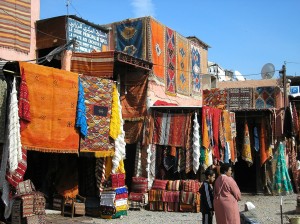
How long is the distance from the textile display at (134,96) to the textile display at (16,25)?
2907mm

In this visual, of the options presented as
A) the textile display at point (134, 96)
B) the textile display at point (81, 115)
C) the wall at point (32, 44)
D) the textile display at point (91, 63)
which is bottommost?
the textile display at point (81, 115)

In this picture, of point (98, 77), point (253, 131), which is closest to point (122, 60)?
point (98, 77)

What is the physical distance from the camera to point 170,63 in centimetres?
1455

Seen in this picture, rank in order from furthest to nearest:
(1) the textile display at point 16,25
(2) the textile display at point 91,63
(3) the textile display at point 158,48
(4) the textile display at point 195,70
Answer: (4) the textile display at point 195,70, (3) the textile display at point 158,48, (1) the textile display at point 16,25, (2) the textile display at point 91,63

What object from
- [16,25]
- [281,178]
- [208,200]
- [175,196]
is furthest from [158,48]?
[208,200]

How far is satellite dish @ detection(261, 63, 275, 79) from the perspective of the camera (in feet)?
75.4

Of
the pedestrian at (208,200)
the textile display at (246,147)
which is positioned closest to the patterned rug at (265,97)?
the textile display at (246,147)

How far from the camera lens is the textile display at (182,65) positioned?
1515 cm

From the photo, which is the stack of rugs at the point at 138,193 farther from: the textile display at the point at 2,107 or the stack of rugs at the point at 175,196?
the textile display at the point at 2,107

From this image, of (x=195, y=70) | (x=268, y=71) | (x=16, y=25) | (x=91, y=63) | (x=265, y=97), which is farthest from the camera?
(x=268, y=71)

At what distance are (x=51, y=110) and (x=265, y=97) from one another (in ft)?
45.7

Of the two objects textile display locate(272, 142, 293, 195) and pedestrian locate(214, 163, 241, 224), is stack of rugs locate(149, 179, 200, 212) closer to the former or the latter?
pedestrian locate(214, 163, 241, 224)

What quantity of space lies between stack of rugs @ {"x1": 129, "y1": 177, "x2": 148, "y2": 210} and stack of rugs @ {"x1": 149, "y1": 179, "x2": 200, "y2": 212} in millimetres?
171

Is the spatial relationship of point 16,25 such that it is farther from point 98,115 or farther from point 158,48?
point 158,48
